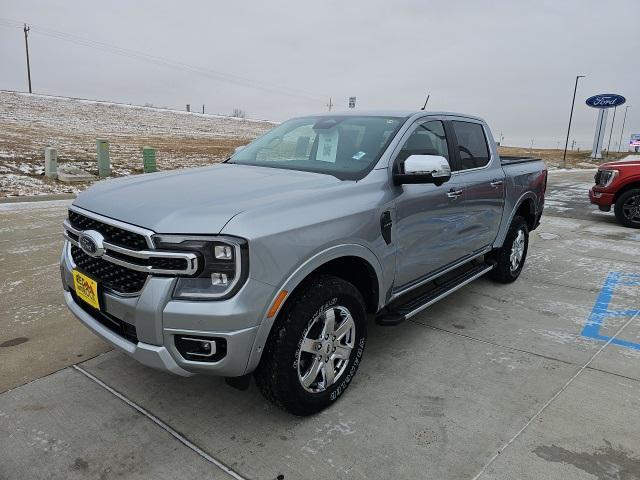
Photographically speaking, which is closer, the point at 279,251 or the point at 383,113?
Answer: the point at 279,251

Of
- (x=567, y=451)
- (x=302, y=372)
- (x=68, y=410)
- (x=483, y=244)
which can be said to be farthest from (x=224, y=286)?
(x=483, y=244)

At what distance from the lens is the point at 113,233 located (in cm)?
240

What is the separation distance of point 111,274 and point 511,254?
4107 mm

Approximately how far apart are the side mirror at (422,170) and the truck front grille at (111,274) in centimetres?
167

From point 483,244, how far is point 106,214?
3336mm

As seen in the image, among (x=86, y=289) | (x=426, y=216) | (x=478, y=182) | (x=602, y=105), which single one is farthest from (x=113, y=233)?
(x=602, y=105)

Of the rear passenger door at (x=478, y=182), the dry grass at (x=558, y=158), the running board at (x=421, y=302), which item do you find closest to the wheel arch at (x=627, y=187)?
the rear passenger door at (x=478, y=182)

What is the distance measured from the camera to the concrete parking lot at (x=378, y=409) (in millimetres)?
2311

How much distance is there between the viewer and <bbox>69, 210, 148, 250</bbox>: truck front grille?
2.23m

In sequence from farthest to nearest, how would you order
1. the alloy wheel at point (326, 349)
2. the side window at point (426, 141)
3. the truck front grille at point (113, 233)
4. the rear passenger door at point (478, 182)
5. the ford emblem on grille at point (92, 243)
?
A: the rear passenger door at point (478, 182) → the side window at point (426, 141) → the alloy wheel at point (326, 349) → the ford emblem on grille at point (92, 243) → the truck front grille at point (113, 233)

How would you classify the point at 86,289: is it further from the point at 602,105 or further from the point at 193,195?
the point at 602,105

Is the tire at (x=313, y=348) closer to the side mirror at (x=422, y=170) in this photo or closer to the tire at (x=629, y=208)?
→ the side mirror at (x=422, y=170)

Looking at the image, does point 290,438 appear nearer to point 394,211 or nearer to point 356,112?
point 394,211

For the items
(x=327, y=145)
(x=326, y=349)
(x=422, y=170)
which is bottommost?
(x=326, y=349)
